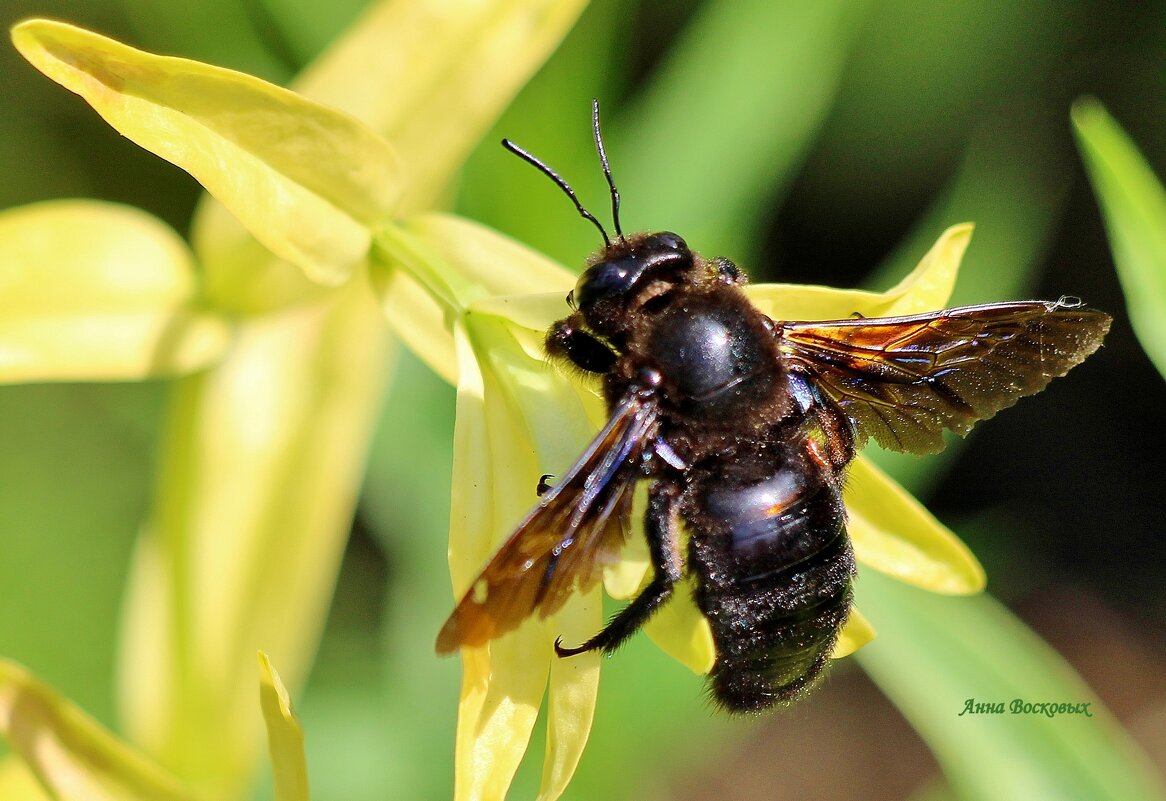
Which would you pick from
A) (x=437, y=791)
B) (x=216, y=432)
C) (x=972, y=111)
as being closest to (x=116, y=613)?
(x=437, y=791)

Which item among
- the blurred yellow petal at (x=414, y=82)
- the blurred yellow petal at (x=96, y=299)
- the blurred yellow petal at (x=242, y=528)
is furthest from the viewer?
the blurred yellow petal at (x=242, y=528)

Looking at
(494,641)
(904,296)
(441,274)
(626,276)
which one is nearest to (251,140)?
(441,274)

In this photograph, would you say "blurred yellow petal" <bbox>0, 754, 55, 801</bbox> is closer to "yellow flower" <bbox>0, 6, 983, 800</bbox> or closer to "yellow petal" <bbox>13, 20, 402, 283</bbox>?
"yellow flower" <bbox>0, 6, 983, 800</bbox>

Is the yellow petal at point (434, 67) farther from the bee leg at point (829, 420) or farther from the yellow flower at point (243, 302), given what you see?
the bee leg at point (829, 420)

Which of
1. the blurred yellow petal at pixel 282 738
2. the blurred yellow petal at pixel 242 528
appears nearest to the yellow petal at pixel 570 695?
the blurred yellow petal at pixel 282 738

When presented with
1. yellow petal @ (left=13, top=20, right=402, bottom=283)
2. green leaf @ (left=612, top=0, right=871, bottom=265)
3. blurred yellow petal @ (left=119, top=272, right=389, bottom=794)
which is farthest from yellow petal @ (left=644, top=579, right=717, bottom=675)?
green leaf @ (left=612, top=0, right=871, bottom=265)

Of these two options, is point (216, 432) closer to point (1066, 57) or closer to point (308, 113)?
point (308, 113)

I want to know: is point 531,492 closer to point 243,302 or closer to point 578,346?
point 578,346
